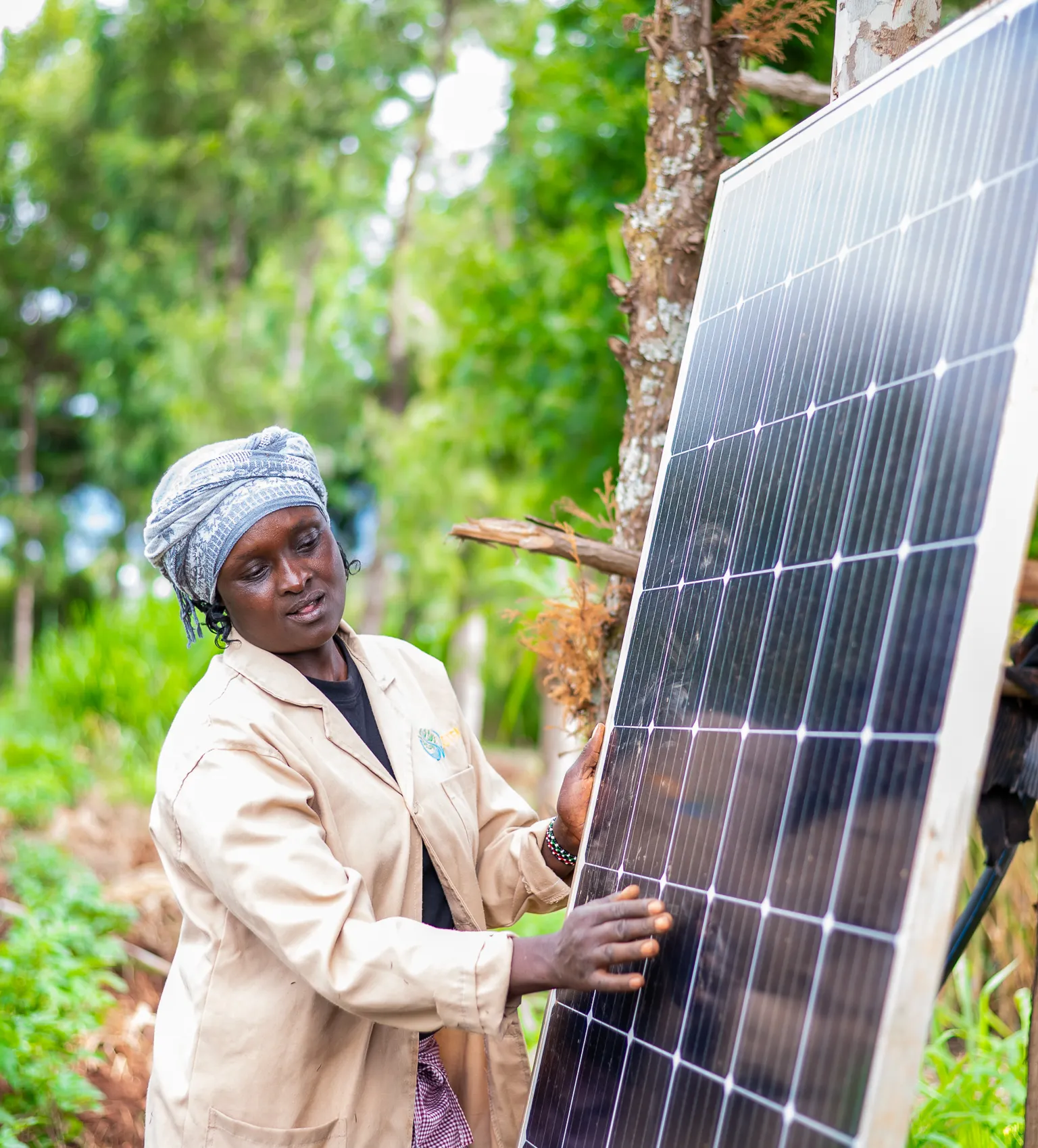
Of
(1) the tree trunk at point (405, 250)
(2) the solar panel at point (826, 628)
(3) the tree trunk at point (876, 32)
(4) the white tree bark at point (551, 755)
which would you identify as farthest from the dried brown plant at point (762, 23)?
(1) the tree trunk at point (405, 250)

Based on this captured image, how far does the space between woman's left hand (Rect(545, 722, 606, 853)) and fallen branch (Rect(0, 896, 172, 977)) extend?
3436 millimetres

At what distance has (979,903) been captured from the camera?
7.80 feet

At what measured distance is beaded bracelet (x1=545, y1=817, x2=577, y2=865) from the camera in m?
2.78

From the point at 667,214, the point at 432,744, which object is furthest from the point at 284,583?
the point at 667,214

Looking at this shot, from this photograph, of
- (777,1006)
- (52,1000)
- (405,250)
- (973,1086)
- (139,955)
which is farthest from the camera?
(405,250)

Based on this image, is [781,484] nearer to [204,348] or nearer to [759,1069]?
[759,1069]

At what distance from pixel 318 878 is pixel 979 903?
1.32 meters

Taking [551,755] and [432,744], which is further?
[551,755]

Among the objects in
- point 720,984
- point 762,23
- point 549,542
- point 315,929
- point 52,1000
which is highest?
point 762,23

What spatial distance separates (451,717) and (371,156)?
1449 centimetres

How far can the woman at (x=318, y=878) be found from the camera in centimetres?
210

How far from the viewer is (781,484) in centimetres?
212

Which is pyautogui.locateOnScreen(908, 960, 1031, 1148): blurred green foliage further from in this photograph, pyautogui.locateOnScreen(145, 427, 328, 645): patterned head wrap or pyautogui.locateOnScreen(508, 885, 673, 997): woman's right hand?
pyautogui.locateOnScreen(145, 427, 328, 645): patterned head wrap

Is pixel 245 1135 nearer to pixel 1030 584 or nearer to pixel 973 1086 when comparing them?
pixel 973 1086
